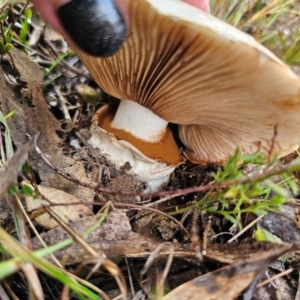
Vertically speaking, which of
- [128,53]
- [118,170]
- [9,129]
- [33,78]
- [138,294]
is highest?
[128,53]

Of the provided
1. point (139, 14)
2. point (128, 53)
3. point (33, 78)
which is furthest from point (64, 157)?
point (139, 14)

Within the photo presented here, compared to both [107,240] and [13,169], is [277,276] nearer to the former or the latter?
[107,240]

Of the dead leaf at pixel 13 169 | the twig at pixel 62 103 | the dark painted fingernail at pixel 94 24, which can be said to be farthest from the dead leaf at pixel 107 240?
the twig at pixel 62 103

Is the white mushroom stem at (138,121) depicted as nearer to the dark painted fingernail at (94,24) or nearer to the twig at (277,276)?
the dark painted fingernail at (94,24)

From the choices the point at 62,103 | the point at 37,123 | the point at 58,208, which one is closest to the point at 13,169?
Result: the point at 58,208

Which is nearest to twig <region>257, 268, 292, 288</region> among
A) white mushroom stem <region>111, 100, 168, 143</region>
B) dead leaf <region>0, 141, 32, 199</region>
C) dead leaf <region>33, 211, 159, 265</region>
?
dead leaf <region>33, 211, 159, 265</region>

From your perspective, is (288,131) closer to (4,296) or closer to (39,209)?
(39,209)
